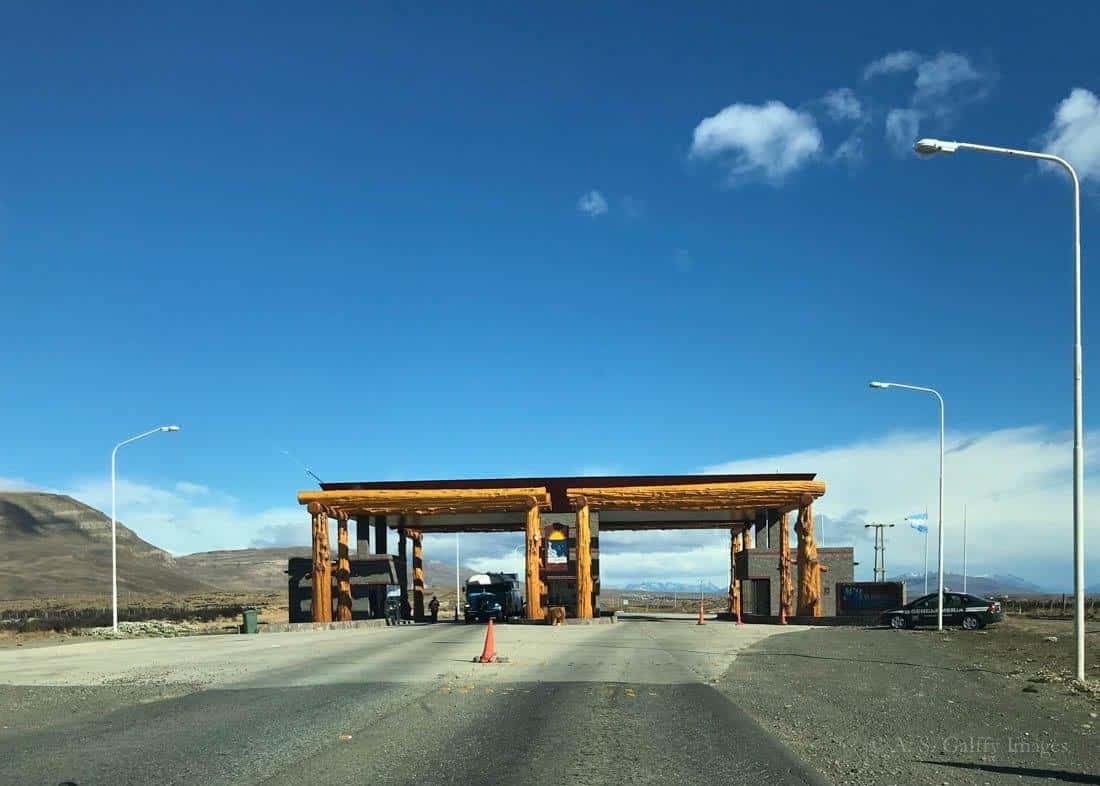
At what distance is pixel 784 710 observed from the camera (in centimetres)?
1577

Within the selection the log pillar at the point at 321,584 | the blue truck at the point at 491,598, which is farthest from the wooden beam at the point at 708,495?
the log pillar at the point at 321,584

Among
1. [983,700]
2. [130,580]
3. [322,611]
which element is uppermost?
[983,700]

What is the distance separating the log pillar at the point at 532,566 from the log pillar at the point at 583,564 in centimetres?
211

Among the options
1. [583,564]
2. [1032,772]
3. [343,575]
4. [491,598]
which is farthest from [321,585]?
[1032,772]

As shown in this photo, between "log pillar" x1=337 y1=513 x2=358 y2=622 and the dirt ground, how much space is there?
30.8 m

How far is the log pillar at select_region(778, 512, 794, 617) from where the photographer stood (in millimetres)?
53562

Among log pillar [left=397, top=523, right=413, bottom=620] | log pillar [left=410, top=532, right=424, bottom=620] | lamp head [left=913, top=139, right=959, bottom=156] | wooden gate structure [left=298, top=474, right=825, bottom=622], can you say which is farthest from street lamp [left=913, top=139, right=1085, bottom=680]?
log pillar [left=410, top=532, right=424, bottom=620]

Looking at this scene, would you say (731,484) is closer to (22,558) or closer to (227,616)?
(227,616)

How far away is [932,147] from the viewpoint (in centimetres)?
1966

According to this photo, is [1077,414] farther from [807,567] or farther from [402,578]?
[402,578]

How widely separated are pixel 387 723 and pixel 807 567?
42.7 meters

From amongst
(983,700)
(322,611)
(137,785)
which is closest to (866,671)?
(983,700)

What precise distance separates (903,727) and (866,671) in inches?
375

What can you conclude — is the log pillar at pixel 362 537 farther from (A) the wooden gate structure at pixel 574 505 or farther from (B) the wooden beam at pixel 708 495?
(B) the wooden beam at pixel 708 495
